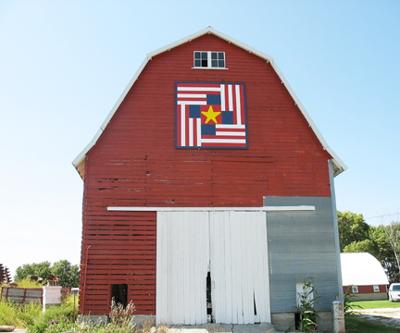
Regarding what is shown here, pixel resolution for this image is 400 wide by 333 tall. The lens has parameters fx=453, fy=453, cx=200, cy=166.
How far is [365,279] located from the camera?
44000 mm

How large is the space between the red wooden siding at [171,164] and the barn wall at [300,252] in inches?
29.2

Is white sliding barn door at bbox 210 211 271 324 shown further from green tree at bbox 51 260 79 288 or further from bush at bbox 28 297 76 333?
green tree at bbox 51 260 79 288

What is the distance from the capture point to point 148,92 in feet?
56.3

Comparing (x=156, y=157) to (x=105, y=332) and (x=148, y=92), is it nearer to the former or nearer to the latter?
(x=148, y=92)

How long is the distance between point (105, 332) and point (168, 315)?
12.3 ft

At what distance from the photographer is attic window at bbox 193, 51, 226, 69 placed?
17719 mm

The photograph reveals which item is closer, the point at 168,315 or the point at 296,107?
the point at 168,315

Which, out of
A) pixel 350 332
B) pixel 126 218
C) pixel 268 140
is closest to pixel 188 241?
pixel 126 218

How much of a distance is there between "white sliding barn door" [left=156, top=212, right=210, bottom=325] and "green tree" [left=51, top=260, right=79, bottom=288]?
63.0 metres

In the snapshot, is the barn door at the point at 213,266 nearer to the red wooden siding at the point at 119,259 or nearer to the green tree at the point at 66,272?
the red wooden siding at the point at 119,259

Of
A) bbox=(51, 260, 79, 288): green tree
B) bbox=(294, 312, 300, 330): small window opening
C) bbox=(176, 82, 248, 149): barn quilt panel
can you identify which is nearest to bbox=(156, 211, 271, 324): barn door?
bbox=(294, 312, 300, 330): small window opening

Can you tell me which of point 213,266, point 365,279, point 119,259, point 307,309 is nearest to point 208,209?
point 213,266

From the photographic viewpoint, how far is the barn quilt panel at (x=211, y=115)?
661 inches

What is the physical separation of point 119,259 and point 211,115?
6196 millimetres
